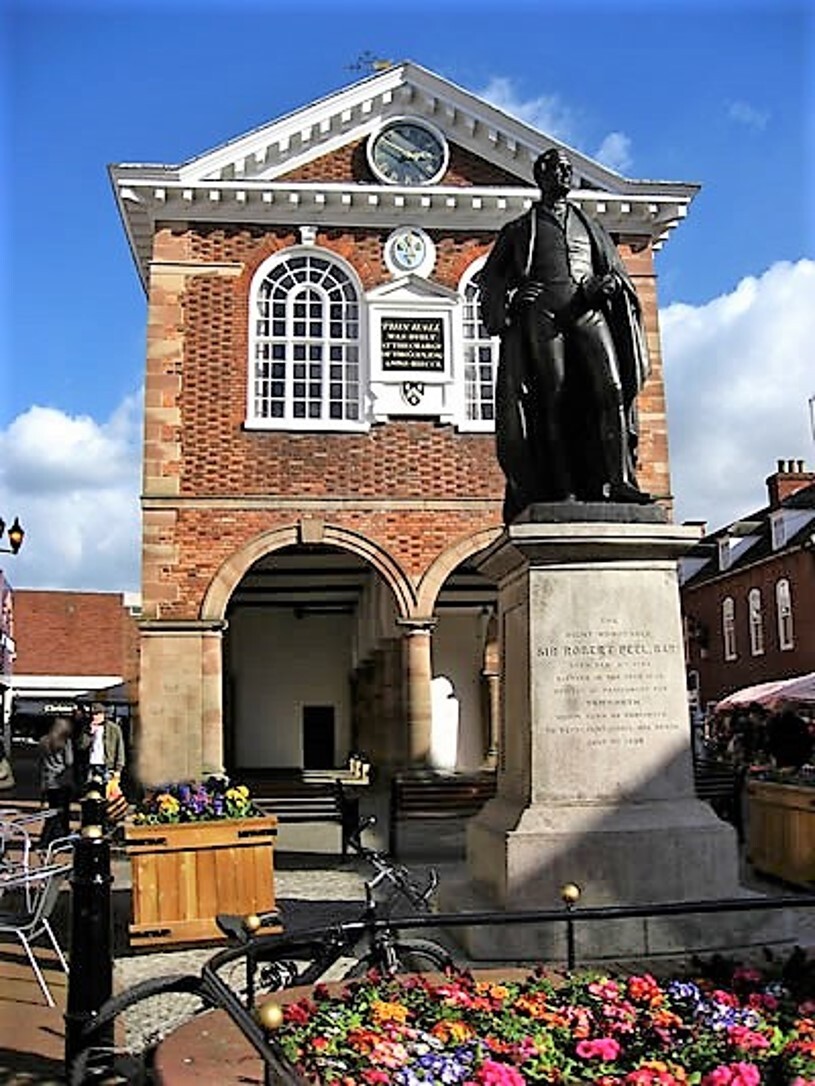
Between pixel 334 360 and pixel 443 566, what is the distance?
153 inches

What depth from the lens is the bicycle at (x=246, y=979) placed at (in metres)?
3.60

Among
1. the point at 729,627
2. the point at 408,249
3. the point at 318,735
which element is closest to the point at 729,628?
the point at 729,627

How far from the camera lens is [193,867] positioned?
327 inches

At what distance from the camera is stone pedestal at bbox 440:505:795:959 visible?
5828 mm

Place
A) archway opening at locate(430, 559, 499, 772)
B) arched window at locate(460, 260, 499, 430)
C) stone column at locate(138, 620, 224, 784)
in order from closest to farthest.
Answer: stone column at locate(138, 620, 224, 784) < arched window at locate(460, 260, 499, 430) < archway opening at locate(430, 559, 499, 772)

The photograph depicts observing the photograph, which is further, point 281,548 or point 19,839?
point 281,548

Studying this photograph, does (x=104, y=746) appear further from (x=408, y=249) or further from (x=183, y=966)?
(x=408, y=249)

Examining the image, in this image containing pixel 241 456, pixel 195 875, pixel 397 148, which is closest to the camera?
pixel 195 875

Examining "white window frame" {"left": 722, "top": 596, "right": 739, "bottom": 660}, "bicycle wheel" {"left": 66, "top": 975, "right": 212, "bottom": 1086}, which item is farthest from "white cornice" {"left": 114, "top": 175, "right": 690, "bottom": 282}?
"white window frame" {"left": 722, "top": 596, "right": 739, "bottom": 660}

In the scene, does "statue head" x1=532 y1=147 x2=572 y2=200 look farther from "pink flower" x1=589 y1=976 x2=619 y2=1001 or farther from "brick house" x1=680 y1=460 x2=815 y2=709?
"brick house" x1=680 y1=460 x2=815 y2=709

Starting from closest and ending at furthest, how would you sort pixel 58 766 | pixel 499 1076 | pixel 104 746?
pixel 499 1076 < pixel 58 766 < pixel 104 746

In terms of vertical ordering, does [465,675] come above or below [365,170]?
below

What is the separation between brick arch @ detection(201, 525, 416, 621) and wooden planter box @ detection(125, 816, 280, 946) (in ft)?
33.4

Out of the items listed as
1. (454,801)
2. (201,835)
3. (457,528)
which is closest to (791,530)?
(457,528)
